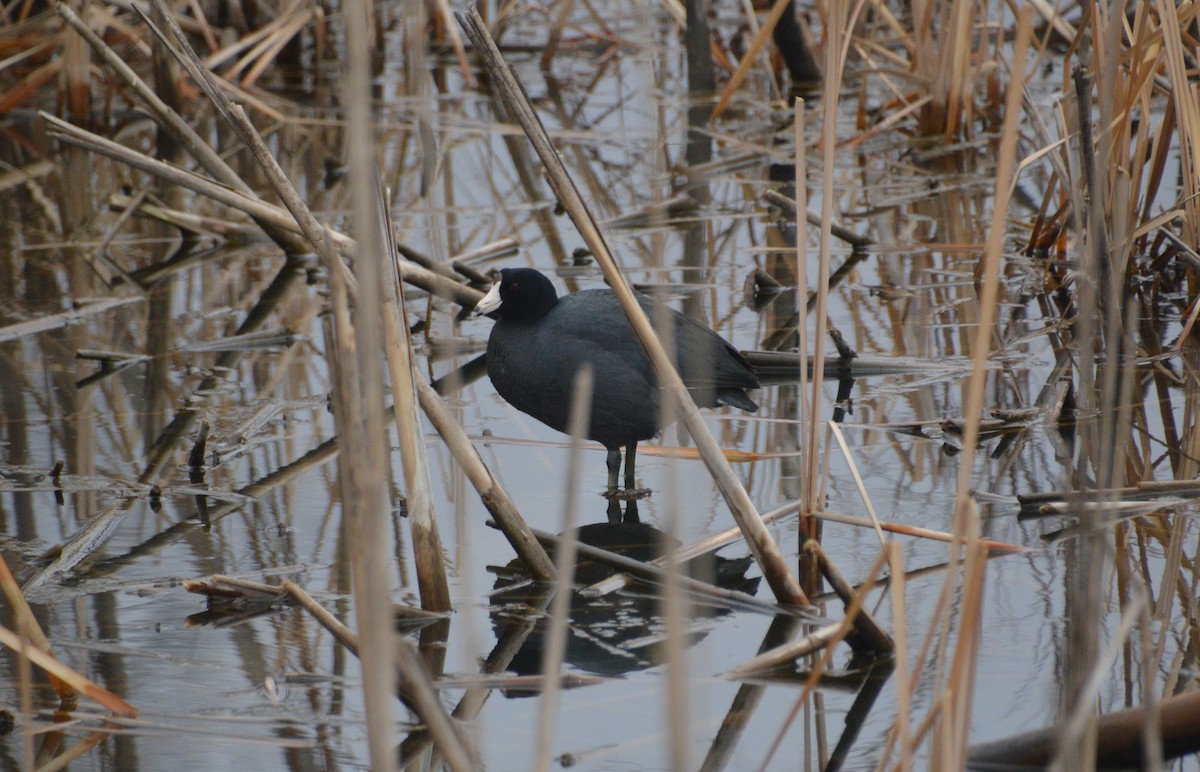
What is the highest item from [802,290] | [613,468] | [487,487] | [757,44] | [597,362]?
[757,44]

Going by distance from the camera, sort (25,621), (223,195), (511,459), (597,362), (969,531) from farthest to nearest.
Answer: (223,195) < (511,459) < (597,362) < (25,621) < (969,531)

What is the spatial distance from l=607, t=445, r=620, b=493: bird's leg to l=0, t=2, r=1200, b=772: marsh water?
4cm

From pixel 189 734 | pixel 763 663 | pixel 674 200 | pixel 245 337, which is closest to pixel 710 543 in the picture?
pixel 763 663

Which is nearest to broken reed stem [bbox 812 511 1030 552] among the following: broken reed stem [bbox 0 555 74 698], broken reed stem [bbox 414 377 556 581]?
broken reed stem [bbox 414 377 556 581]

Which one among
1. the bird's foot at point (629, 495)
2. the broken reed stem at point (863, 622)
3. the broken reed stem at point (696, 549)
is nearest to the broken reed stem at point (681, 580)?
the broken reed stem at point (696, 549)

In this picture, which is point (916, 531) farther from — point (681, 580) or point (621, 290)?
point (621, 290)

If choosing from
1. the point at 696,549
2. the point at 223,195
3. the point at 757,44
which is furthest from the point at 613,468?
the point at 757,44

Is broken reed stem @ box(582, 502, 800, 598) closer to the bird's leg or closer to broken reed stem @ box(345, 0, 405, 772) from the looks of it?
the bird's leg

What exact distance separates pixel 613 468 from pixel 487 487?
33.5 inches

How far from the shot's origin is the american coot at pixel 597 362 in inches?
124

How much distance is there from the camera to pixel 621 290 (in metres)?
2.29

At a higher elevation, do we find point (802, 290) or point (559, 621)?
point (802, 290)

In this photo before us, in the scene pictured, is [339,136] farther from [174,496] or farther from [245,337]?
[174,496]

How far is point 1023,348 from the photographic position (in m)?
3.95
